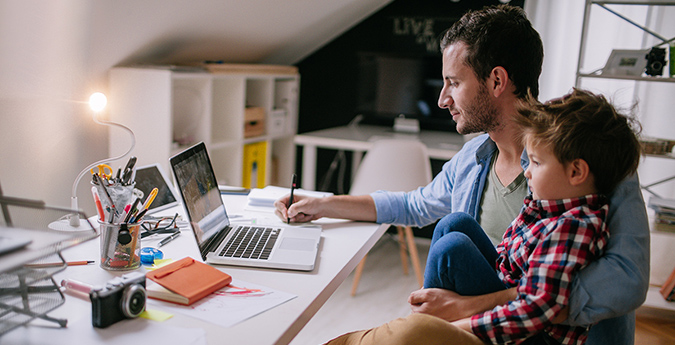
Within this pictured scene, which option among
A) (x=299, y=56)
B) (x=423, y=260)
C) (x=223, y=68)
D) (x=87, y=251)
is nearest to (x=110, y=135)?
(x=223, y=68)

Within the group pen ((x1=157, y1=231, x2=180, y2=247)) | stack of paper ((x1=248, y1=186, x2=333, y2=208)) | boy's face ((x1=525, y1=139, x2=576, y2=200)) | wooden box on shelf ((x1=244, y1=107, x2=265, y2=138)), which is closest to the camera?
boy's face ((x1=525, y1=139, x2=576, y2=200))

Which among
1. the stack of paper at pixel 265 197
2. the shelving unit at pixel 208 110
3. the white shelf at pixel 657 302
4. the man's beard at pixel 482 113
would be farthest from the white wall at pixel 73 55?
the white shelf at pixel 657 302

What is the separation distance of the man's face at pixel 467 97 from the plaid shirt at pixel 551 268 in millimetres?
446

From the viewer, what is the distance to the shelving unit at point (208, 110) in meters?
2.55

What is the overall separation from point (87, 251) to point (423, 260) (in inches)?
104

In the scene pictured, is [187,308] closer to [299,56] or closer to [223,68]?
[223,68]

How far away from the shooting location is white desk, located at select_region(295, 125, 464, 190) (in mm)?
3201

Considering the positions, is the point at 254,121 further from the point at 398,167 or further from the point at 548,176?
the point at 548,176

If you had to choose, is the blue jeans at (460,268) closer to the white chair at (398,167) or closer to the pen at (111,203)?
the pen at (111,203)

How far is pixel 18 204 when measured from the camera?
2.93 feet

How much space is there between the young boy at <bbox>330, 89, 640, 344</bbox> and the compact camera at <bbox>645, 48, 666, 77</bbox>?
1.61m

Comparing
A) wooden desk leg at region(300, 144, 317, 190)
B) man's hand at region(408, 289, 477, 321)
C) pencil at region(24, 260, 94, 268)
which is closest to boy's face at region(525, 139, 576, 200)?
man's hand at region(408, 289, 477, 321)

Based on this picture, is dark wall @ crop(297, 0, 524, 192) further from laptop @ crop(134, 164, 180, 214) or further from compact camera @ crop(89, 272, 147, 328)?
compact camera @ crop(89, 272, 147, 328)

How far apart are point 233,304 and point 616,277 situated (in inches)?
27.6
